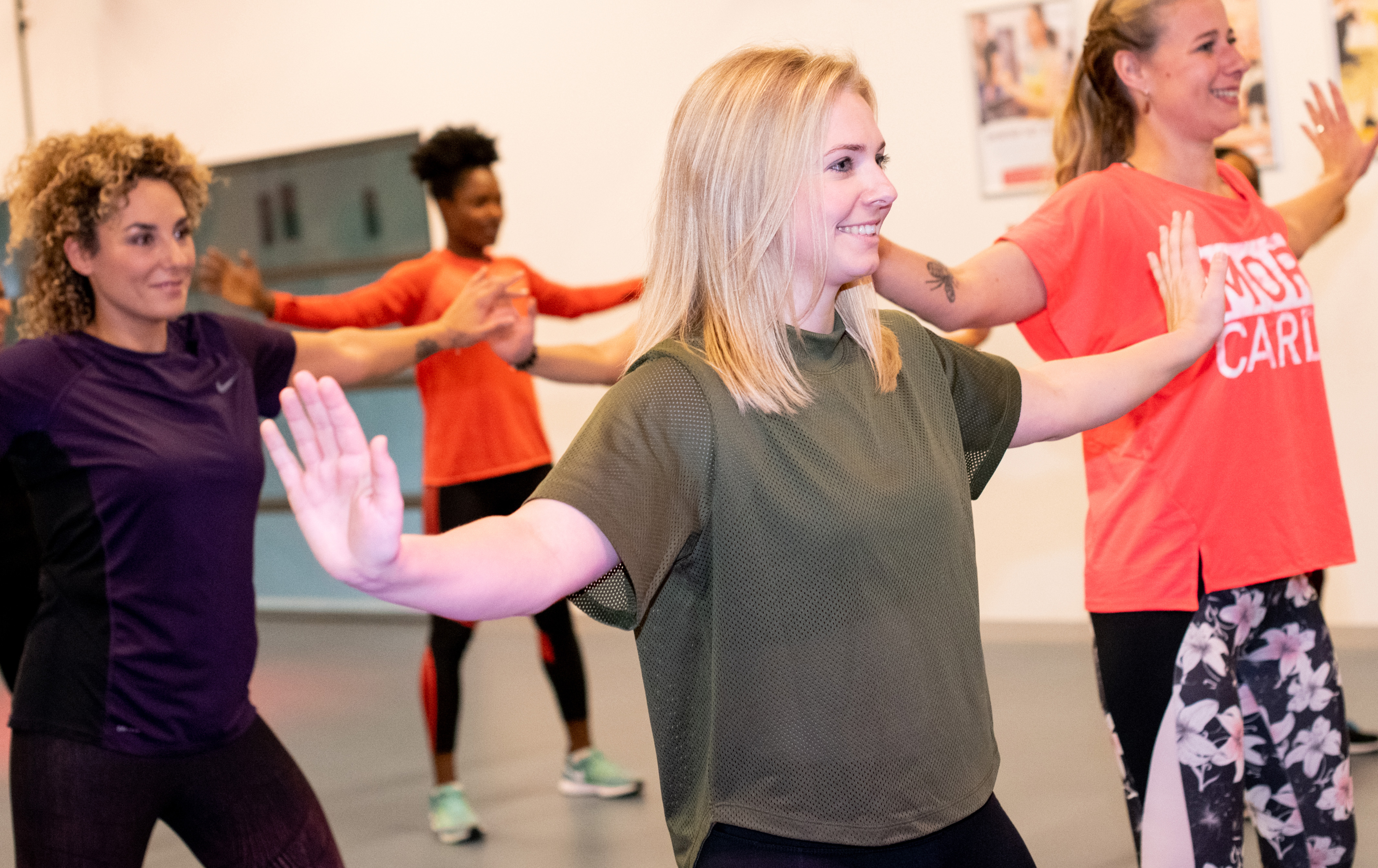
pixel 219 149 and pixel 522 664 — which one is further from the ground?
pixel 219 149

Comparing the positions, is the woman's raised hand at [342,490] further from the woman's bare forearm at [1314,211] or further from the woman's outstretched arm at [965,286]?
the woman's bare forearm at [1314,211]

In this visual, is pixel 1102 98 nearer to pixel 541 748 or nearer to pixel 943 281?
pixel 943 281

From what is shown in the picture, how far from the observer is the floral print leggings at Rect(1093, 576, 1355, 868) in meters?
1.80

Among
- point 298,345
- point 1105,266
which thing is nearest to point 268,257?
point 298,345

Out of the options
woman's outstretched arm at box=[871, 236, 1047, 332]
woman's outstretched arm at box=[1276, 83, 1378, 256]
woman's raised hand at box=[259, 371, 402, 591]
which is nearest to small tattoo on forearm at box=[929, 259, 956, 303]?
woman's outstretched arm at box=[871, 236, 1047, 332]

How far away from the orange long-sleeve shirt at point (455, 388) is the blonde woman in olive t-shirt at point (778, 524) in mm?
2126

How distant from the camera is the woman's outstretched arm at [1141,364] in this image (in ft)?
5.17

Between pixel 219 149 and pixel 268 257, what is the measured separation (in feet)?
1.97

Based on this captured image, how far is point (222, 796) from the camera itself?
1.87 m

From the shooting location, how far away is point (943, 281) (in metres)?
1.86

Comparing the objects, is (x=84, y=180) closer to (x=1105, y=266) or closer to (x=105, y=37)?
(x=1105, y=266)

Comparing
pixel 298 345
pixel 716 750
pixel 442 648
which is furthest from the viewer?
pixel 442 648

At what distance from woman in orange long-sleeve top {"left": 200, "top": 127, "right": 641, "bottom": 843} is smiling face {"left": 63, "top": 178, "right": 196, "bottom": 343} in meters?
1.13

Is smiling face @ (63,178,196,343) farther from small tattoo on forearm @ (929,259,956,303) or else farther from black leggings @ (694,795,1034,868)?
black leggings @ (694,795,1034,868)
